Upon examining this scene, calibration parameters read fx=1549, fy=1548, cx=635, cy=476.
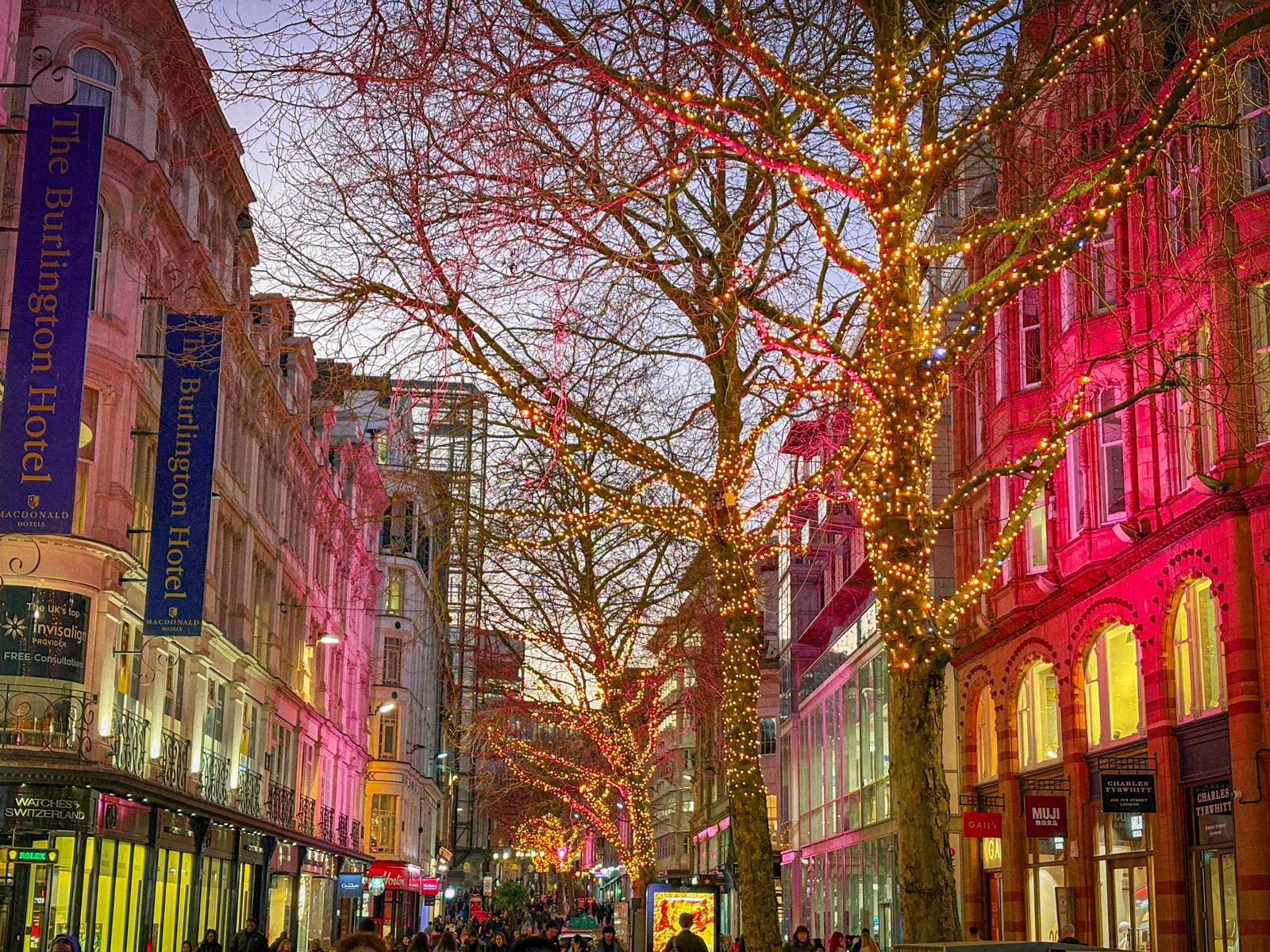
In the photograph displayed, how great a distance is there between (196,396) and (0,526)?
8.18 m

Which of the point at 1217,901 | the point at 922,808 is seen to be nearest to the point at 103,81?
the point at 922,808

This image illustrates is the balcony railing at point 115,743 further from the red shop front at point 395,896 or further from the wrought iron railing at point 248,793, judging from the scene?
the red shop front at point 395,896

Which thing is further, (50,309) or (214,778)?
(214,778)

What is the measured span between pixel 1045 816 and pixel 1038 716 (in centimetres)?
383

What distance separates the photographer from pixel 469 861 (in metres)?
134

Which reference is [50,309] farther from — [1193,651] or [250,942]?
[1193,651]

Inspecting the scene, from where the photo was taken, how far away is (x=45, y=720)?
2377 cm

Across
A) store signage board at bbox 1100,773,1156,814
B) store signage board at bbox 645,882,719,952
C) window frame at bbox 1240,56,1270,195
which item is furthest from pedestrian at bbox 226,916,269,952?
window frame at bbox 1240,56,1270,195

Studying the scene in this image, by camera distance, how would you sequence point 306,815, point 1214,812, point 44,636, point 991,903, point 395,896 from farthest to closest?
point 395,896 → point 306,815 → point 991,903 → point 44,636 → point 1214,812

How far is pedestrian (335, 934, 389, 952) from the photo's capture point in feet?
31.0

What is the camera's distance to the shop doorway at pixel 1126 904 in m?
25.6

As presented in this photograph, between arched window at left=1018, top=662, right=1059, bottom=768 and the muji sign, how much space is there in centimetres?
228

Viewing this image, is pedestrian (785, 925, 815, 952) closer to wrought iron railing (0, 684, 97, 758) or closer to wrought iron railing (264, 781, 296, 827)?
wrought iron railing (0, 684, 97, 758)

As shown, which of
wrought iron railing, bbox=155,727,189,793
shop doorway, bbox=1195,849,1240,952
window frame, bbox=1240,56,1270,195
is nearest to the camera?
window frame, bbox=1240,56,1270,195
